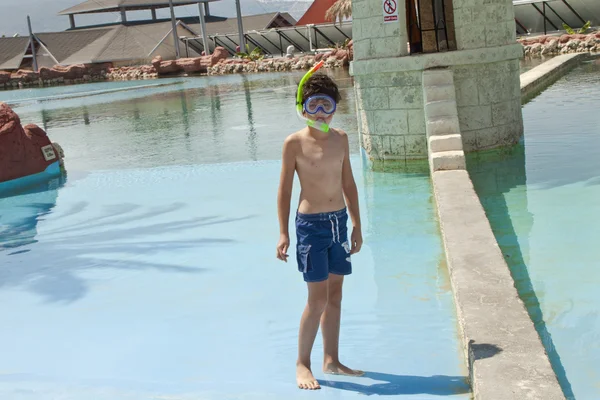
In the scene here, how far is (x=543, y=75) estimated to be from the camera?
17109 mm

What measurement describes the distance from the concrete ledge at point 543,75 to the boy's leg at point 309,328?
1183 centimetres

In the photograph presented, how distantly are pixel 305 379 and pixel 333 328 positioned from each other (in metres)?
0.28

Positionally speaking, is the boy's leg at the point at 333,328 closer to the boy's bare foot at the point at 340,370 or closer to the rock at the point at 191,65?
the boy's bare foot at the point at 340,370

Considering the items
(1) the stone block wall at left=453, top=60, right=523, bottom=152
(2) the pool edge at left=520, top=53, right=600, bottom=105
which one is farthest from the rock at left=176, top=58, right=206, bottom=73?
(1) the stone block wall at left=453, top=60, right=523, bottom=152

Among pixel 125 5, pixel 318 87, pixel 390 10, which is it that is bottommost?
pixel 318 87

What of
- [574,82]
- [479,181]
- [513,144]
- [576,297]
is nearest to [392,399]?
[576,297]

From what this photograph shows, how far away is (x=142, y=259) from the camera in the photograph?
264 inches

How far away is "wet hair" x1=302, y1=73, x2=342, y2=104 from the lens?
12.3 ft

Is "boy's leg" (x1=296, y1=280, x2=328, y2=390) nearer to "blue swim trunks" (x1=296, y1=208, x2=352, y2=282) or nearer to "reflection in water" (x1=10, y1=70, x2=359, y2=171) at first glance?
"blue swim trunks" (x1=296, y1=208, x2=352, y2=282)

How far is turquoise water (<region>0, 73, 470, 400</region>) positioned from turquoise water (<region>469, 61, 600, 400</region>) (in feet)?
1.76

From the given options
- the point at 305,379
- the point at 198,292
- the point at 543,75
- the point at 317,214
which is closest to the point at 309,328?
the point at 305,379

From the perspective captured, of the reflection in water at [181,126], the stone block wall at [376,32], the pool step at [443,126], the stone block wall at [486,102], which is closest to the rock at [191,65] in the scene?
the reflection in water at [181,126]

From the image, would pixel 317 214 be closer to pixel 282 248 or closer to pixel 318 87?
pixel 282 248

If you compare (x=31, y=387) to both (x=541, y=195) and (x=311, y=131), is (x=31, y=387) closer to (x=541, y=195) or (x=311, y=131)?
(x=311, y=131)
